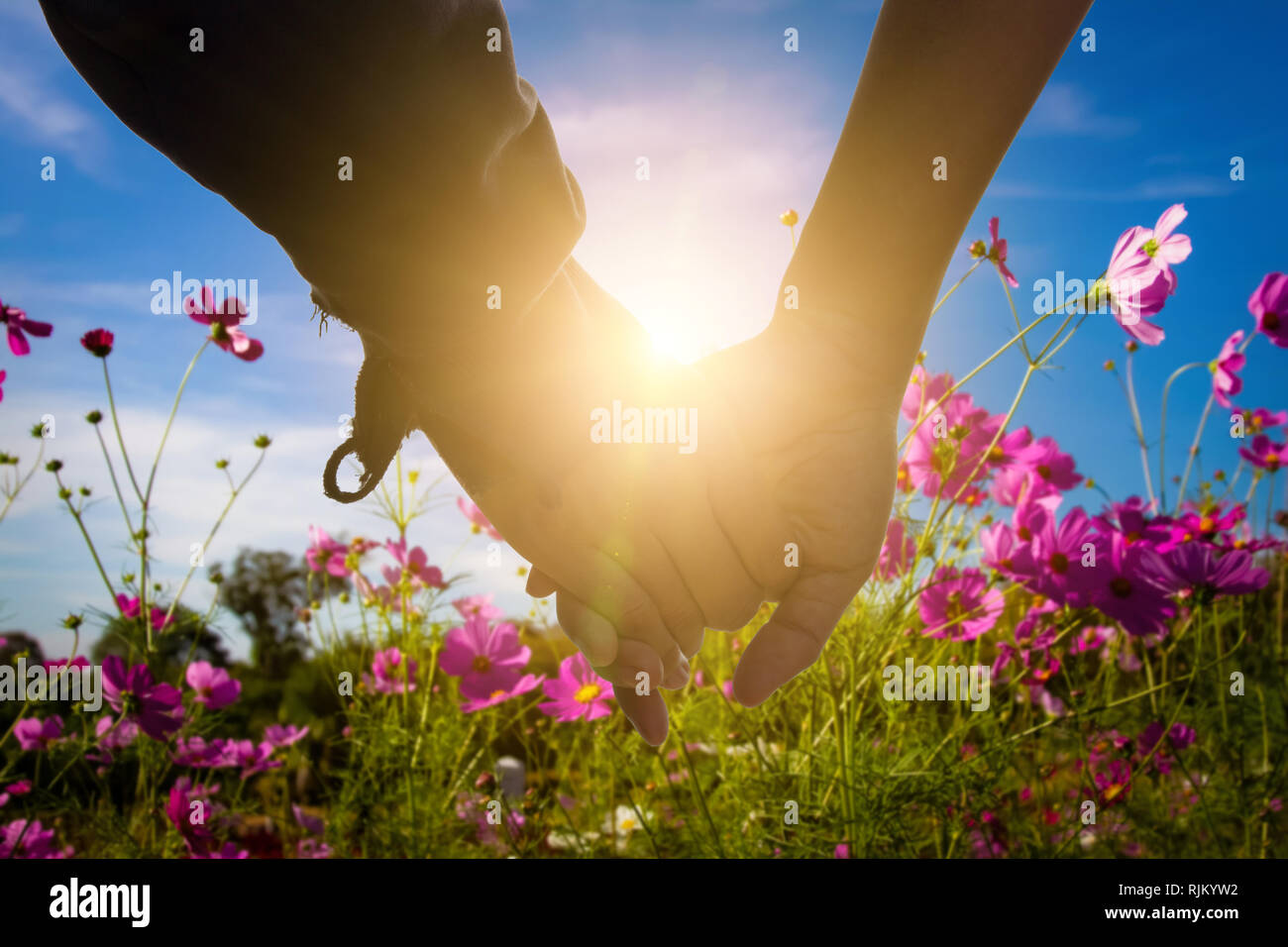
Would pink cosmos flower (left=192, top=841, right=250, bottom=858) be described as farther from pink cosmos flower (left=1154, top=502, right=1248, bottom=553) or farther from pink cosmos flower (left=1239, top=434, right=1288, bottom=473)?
pink cosmos flower (left=1239, top=434, right=1288, bottom=473)

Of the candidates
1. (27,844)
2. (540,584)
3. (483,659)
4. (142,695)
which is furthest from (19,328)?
(540,584)

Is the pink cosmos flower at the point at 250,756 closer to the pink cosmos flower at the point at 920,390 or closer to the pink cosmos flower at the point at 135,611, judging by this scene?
the pink cosmos flower at the point at 135,611

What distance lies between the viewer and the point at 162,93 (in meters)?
0.45

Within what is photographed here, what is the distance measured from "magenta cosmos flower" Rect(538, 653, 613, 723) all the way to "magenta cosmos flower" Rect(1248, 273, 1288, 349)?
3.27ft

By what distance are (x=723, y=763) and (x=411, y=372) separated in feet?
2.05

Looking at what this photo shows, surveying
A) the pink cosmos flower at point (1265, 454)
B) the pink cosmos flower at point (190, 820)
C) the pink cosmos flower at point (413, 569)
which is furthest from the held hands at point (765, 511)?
the pink cosmos flower at point (1265, 454)

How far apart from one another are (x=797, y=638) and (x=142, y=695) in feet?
Answer: 2.72

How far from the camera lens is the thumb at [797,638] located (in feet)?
2.06

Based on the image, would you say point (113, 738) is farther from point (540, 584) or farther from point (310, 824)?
point (540, 584)

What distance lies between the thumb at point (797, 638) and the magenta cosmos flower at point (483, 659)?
44 centimetres

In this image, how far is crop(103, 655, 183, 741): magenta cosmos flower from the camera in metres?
0.95
